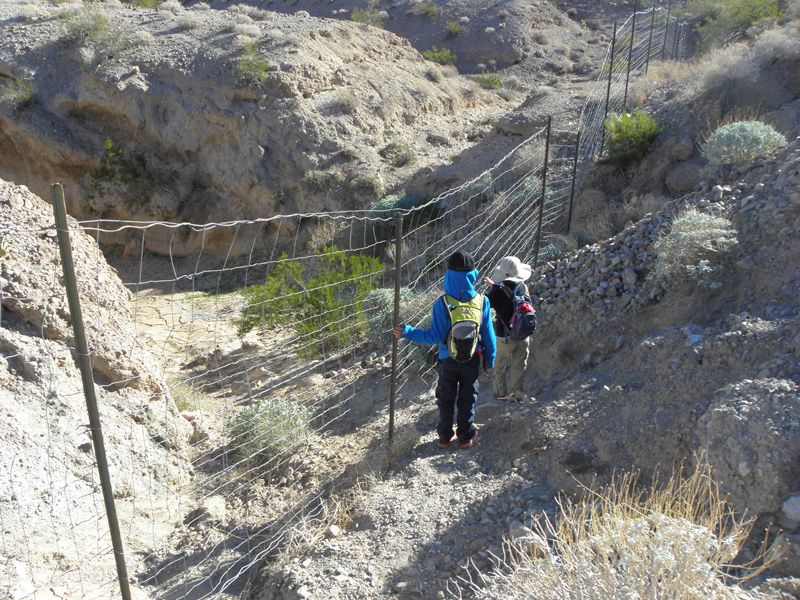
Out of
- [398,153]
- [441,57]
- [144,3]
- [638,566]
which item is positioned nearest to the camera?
[638,566]

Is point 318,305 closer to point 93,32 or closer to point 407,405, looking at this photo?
point 407,405

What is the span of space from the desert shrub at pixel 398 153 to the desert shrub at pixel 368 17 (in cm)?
1138

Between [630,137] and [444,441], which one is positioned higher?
[630,137]

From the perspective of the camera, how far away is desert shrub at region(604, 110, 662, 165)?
348 inches

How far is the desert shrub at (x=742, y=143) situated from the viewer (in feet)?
21.2

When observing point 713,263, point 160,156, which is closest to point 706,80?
point 713,263

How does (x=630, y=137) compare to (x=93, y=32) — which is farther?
(x=93, y=32)

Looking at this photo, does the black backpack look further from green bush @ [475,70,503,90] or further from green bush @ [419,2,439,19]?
green bush @ [419,2,439,19]

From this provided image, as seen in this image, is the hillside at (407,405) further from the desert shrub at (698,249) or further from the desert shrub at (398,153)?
the desert shrub at (398,153)

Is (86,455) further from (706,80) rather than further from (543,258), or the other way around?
(706,80)

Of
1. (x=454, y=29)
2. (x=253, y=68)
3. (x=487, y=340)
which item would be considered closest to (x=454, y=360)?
(x=487, y=340)

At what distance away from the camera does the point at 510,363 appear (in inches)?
187

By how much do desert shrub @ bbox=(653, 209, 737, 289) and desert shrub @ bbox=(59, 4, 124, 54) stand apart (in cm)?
1383

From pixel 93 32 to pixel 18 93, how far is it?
2.32 metres
